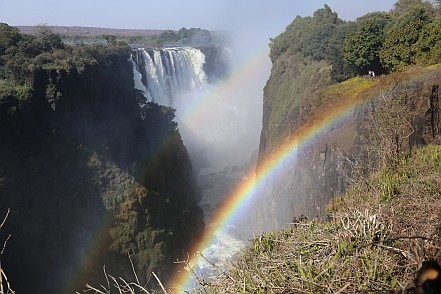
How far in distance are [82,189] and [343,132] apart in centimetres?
1686

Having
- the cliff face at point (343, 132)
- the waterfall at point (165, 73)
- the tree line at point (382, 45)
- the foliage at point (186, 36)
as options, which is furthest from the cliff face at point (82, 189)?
the foliage at point (186, 36)

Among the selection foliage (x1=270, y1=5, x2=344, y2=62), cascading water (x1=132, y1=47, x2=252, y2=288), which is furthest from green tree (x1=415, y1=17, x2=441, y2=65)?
cascading water (x1=132, y1=47, x2=252, y2=288)

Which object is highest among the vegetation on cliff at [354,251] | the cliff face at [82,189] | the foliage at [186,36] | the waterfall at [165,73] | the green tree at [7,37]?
the foliage at [186,36]

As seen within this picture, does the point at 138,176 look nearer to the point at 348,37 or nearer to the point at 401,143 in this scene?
the point at 348,37

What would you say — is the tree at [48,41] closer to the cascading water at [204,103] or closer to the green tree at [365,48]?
the cascading water at [204,103]

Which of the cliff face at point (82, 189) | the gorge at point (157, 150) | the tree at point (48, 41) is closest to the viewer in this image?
the gorge at point (157, 150)

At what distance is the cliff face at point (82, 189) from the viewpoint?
22516 mm

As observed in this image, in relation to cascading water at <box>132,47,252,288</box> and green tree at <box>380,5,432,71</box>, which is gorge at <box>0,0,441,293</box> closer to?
green tree at <box>380,5,432,71</box>

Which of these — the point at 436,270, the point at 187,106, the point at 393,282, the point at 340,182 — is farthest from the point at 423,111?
the point at 187,106

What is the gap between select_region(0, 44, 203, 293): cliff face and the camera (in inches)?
886

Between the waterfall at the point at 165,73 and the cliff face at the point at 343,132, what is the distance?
15.8m

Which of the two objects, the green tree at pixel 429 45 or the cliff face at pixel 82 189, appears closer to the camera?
the green tree at pixel 429 45

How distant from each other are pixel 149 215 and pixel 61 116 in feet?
27.9

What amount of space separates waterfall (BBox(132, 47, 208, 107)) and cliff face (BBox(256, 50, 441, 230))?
1576cm
